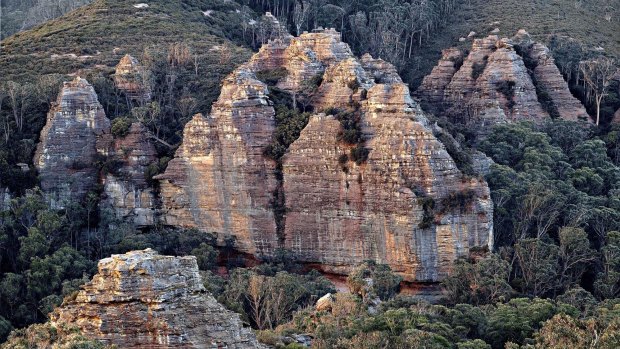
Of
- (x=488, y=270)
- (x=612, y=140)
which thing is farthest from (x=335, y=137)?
(x=612, y=140)

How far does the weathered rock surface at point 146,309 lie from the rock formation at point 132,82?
38.9 meters

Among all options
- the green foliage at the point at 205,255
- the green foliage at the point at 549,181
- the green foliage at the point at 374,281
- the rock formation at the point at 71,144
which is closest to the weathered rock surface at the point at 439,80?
the green foliage at the point at 549,181

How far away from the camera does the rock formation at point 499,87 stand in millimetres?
79438

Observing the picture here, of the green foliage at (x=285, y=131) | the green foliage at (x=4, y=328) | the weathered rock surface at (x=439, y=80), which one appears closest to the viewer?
the green foliage at (x=4, y=328)

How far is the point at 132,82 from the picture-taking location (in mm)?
72750

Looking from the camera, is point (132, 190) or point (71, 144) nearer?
point (132, 190)

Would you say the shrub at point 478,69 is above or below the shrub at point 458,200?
above

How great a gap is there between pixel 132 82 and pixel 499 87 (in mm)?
24023

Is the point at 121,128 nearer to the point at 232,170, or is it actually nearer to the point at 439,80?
the point at 232,170

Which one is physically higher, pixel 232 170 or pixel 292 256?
pixel 232 170

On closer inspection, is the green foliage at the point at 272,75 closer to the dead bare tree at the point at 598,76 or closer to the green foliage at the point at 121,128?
the green foliage at the point at 121,128

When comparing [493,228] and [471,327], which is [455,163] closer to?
[493,228]

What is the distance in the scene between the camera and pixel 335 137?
2430 inches

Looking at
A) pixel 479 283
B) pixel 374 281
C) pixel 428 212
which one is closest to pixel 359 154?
pixel 428 212
